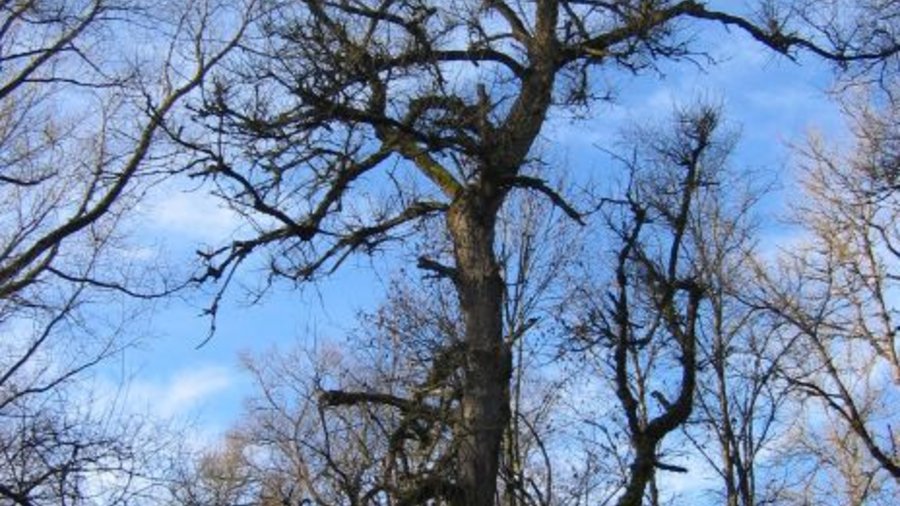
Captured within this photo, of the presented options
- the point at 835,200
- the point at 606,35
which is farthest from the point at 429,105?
the point at 835,200

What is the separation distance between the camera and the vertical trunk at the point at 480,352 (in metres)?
6.53

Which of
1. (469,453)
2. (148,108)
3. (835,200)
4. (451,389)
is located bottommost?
(469,453)

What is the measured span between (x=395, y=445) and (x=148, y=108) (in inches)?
97.9

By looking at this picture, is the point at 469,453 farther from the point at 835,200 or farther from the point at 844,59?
the point at 835,200

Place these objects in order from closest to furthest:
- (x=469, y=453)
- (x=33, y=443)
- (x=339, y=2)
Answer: (x=469, y=453) → (x=339, y=2) → (x=33, y=443)

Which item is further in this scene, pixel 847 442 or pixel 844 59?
pixel 847 442

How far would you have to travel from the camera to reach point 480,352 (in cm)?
682

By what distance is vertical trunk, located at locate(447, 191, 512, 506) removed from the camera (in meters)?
6.53

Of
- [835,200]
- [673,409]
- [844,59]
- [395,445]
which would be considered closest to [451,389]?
[395,445]

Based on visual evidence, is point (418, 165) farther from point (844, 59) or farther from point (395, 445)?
point (844, 59)

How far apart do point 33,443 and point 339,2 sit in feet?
14.9

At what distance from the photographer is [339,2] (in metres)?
7.13

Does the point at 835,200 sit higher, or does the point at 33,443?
the point at 835,200

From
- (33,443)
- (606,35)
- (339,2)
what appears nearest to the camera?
(339,2)
